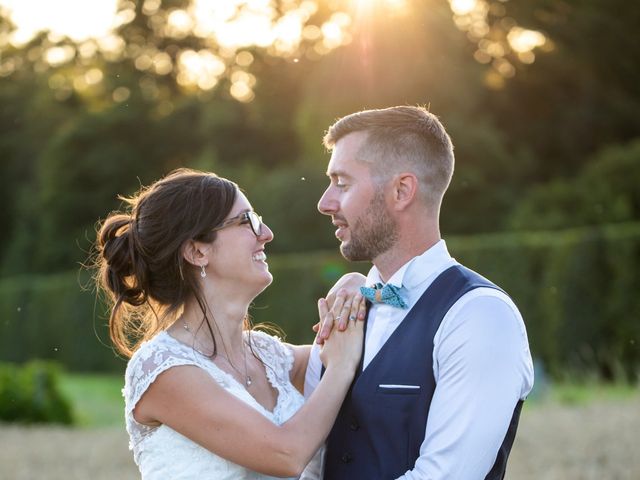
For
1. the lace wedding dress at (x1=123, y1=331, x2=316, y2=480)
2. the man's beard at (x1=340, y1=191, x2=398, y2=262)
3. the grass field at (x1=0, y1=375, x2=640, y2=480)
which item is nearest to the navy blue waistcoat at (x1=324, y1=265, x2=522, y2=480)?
the man's beard at (x1=340, y1=191, x2=398, y2=262)

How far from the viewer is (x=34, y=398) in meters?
13.0

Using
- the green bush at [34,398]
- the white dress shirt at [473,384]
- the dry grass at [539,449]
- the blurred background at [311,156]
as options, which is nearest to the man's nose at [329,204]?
the white dress shirt at [473,384]

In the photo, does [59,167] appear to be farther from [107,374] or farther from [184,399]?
[184,399]

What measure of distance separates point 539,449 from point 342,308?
4.64 m

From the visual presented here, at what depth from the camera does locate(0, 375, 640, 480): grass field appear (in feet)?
22.8

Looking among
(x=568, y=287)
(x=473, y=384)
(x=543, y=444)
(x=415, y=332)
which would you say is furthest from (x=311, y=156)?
(x=473, y=384)

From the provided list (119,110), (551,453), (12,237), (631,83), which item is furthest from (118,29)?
(551,453)

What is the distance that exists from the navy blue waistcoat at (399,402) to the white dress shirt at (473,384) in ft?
0.16

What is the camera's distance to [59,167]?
33.8m

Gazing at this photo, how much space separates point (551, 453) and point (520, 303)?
7379 millimetres

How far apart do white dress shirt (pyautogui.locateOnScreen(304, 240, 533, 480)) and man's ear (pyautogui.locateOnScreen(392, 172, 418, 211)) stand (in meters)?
0.40

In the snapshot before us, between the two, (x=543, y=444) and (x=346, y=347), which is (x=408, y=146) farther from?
(x=543, y=444)

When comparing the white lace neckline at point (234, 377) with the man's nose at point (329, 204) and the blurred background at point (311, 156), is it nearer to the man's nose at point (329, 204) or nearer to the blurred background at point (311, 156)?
the man's nose at point (329, 204)

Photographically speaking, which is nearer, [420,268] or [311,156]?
[420,268]
